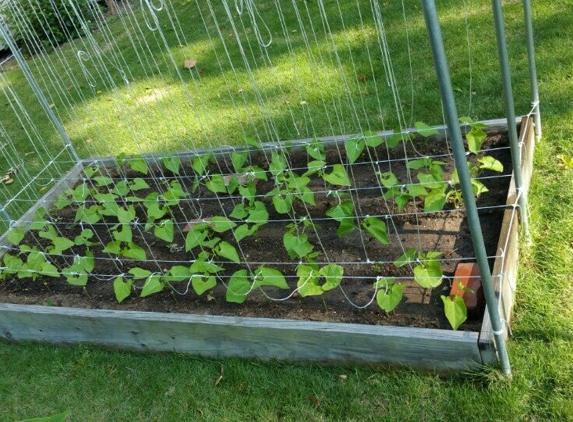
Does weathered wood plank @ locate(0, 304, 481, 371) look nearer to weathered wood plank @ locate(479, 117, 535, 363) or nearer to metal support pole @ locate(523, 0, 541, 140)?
weathered wood plank @ locate(479, 117, 535, 363)

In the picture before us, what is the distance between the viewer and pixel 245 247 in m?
2.92

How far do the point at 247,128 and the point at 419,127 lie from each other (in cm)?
155

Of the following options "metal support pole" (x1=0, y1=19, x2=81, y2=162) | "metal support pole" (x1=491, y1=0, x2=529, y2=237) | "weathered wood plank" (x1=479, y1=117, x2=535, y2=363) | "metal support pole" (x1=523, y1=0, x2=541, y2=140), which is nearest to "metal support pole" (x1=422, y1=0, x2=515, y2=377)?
"weathered wood plank" (x1=479, y1=117, x2=535, y2=363)

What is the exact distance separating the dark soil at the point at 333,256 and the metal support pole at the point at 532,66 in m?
0.18

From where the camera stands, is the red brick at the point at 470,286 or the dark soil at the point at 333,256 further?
the dark soil at the point at 333,256

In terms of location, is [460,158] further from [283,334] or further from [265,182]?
[265,182]

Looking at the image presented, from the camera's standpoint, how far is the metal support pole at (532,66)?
252 cm

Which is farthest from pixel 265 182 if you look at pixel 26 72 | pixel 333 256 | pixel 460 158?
pixel 460 158

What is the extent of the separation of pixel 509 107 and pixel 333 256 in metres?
1.00

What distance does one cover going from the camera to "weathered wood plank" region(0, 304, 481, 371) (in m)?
2.07

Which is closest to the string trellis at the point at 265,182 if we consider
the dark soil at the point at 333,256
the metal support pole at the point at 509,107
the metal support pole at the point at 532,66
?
the dark soil at the point at 333,256

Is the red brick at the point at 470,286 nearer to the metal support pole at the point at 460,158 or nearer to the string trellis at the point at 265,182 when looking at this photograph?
the string trellis at the point at 265,182

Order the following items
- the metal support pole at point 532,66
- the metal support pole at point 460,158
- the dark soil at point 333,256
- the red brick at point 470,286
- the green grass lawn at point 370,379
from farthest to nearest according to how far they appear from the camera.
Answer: the metal support pole at point 532,66 → the dark soil at point 333,256 → the red brick at point 470,286 → the green grass lawn at point 370,379 → the metal support pole at point 460,158

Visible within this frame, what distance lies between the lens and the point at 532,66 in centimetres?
270
